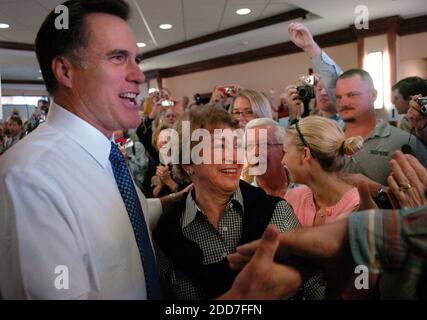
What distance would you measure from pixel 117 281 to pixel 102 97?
451mm

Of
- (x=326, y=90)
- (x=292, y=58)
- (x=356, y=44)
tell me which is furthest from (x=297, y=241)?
(x=292, y=58)

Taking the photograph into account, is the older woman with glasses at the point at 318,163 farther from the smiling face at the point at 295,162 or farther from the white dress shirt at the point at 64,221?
the white dress shirt at the point at 64,221

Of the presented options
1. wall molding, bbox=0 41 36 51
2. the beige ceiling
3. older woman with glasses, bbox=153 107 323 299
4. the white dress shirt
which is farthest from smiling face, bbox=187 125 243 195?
wall molding, bbox=0 41 36 51

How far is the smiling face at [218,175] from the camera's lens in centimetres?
121

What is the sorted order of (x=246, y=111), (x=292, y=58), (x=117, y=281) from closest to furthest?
1. (x=117, y=281)
2. (x=246, y=111)
3. (x=292, y=58)

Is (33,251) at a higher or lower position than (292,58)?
lower

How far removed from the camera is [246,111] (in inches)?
88.0

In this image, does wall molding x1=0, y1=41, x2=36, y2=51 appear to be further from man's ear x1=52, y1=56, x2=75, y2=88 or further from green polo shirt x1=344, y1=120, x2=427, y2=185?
man's ear x1=52, y1=56, x2=75, y2=88

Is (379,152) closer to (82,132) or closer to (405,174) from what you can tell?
(405,174)

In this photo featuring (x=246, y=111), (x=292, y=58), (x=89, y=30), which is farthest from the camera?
(x=292, y=58)

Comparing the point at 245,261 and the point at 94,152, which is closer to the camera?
the point at 245,261

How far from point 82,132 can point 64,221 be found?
255 mm

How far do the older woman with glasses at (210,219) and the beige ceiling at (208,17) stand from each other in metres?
2.57

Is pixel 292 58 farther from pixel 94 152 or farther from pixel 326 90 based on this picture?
pixel 94 152
